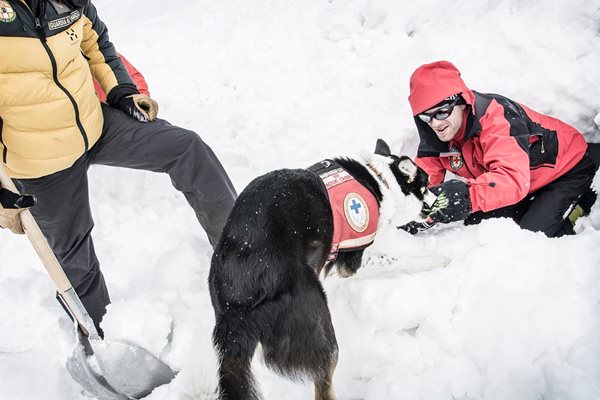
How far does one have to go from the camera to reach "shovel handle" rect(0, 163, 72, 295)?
6.09ft

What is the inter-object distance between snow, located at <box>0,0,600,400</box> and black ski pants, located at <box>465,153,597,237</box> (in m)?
0.22

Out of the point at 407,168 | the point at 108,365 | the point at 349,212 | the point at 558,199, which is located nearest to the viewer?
the point at 108,365

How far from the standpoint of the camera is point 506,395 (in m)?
1.79

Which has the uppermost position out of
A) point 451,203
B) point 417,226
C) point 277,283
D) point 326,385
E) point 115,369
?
point 451,203

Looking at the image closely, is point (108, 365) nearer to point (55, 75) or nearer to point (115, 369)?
point (115, 369)

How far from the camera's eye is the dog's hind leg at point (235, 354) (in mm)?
1657

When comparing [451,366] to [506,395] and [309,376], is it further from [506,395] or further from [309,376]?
[309,376]

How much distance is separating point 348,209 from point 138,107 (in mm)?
1415

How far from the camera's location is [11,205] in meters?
1.81

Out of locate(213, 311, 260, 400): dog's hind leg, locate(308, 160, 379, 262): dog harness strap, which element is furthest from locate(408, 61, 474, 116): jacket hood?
locate(213, 311, 260, 400): dog's hind leg

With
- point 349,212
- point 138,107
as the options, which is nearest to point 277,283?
point 349,212

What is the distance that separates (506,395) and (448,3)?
3.86 metres

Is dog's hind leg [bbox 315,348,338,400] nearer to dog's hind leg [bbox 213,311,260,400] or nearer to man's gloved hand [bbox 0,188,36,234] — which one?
dog's hind leg [bbox 213,311,260,400]

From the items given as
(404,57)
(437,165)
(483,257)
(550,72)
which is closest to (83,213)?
(483,257)
